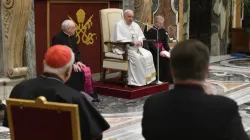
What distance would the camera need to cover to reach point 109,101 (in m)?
6.37

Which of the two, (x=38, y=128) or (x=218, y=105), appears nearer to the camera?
(x=218, y=105)

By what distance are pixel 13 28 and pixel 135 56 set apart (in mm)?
1779

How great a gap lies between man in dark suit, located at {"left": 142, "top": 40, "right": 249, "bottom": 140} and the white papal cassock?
191 inches

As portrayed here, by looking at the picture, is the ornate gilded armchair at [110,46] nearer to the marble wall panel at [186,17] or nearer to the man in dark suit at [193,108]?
the marble wall panel at [186,17]

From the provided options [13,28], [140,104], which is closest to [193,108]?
[140,104]

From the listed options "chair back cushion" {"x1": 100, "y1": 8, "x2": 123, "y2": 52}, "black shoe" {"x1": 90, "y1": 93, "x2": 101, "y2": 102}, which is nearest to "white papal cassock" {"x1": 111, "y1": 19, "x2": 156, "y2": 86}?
"chair back cushion" {"x1": 100, "y1": 8, "x2": 123, "y2": 52}

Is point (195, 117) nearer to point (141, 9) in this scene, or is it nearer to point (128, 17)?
point (128, 17)

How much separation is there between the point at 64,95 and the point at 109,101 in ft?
12.6

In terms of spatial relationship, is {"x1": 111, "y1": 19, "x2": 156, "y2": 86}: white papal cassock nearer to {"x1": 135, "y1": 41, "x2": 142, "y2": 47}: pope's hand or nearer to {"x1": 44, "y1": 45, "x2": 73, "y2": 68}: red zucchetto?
{"x1": 135, "y1": 41, "x2": 142, "y2": 47}: pope's hand

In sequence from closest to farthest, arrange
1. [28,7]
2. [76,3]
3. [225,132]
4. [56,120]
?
[225,132] < [56,120] < [28,7] < [76,3]

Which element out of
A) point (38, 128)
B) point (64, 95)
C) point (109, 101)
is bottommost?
point (109, 101)

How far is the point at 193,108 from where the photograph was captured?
6.07 feet

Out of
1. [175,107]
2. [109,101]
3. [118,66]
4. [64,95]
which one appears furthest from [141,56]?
[175,107]

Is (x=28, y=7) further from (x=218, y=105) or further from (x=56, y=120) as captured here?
(x=218, y=105)
